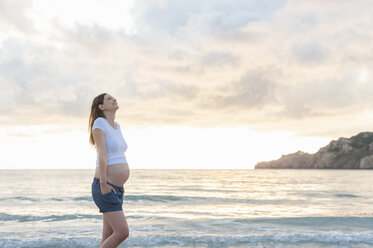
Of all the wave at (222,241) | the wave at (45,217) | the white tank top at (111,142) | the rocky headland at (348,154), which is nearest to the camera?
the white tank top at (111,142)

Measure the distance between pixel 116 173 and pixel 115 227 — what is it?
0.66 metres

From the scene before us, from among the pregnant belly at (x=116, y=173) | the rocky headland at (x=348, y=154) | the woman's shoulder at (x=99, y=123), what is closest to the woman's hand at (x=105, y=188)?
the pregnant belly at (x=116, y=173)

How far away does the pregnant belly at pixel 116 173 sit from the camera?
4.25 metres

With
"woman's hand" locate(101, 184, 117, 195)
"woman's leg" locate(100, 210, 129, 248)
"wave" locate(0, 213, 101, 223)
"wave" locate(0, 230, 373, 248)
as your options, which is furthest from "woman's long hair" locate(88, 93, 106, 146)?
"wave" locate(0, 213, 101, 223)

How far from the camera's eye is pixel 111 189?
4.20m

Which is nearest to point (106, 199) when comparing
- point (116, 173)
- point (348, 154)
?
point (116, 173)

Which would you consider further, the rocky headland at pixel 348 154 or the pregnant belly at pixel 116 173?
the rocky headland at pixel 348 154

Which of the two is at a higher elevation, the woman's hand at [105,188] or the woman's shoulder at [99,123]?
the woman's shoulder at [99,123]

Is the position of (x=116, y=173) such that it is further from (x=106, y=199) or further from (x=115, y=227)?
(x=115, y=227)

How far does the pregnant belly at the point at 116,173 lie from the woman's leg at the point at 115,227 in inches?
14.8

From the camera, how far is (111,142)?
4.22 m

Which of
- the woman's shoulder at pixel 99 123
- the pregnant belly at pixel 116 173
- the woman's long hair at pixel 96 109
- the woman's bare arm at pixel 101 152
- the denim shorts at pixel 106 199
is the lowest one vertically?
the denim shorts at pixel 106 199

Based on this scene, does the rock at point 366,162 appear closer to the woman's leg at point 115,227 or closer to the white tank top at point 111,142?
the woman's leg at point 115,227

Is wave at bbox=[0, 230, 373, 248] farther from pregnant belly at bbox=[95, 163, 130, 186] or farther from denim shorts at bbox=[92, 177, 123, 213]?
pregnant belly at bbox=[95, 163, 130, 186]
